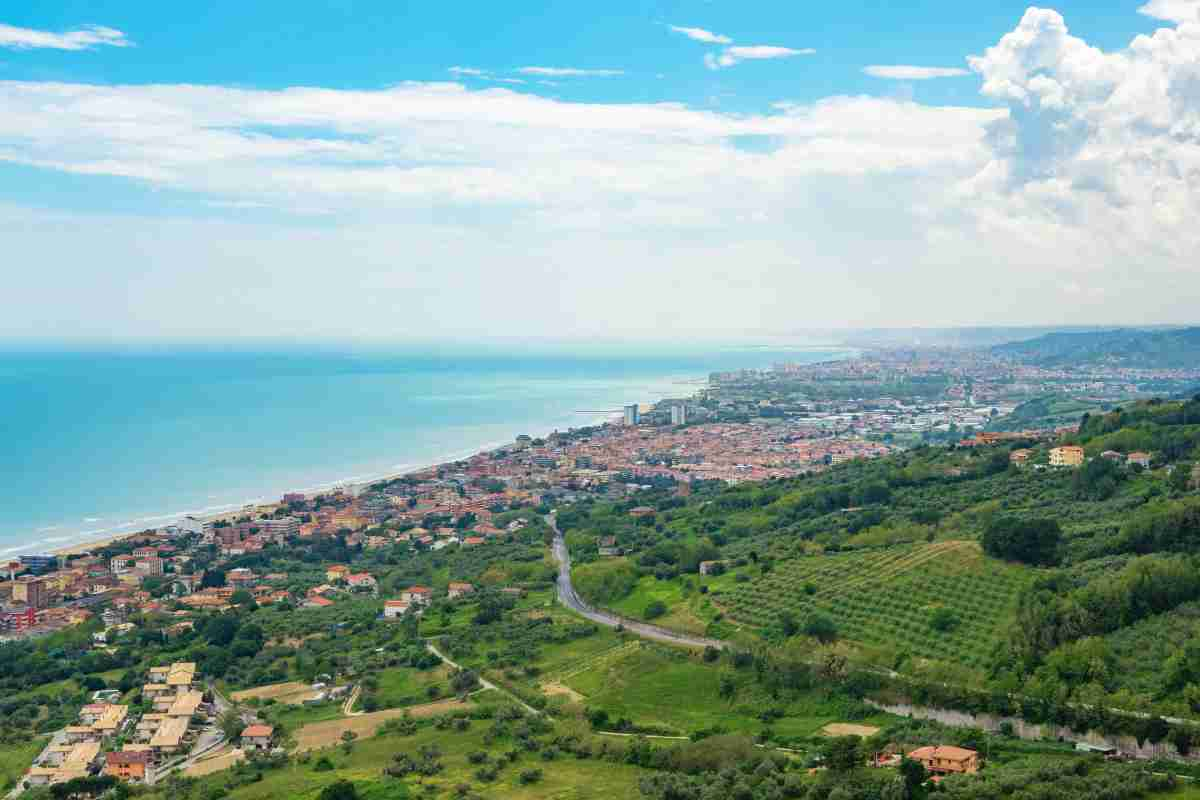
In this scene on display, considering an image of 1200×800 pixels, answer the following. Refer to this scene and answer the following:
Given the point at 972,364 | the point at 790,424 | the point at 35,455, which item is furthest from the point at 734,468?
the point at 972,364

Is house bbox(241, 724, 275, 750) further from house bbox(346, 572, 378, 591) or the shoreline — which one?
the shoreline

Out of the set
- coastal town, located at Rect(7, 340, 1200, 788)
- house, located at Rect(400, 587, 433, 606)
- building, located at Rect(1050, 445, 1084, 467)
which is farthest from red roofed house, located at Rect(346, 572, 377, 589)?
building, located at Rect(1050, 445, 1084, 467)

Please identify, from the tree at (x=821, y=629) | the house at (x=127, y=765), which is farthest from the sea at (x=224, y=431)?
the tree at (x=821, y=629)

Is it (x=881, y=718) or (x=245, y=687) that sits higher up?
(x=881, y=718)

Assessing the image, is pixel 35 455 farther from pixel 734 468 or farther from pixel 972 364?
pixel 972 364

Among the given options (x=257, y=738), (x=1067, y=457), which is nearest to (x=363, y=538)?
(x=257, y=738)

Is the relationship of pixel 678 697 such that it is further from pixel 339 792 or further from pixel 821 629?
pixel 339 792
